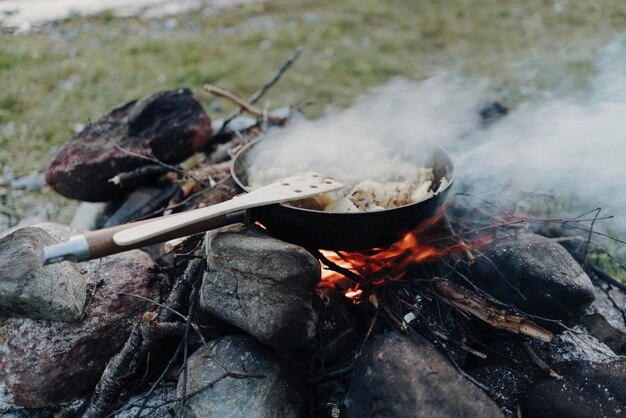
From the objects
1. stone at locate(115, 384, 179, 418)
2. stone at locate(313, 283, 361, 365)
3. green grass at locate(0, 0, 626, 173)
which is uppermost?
stone at locate(313, 283, 361, 365)

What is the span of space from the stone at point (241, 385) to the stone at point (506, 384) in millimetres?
811

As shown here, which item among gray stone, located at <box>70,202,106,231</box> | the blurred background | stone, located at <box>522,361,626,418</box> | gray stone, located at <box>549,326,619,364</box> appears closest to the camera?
stone, located at <box>522,361,626,418</box>

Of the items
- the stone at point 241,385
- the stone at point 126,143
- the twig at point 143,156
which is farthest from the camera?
the stone at point 126,143

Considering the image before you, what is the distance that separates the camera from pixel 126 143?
334cm

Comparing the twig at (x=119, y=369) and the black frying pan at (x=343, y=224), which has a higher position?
the black frying pan at (x=343, y=224)

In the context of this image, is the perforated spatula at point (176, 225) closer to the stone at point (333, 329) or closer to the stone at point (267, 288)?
the stone at point (267, 288)

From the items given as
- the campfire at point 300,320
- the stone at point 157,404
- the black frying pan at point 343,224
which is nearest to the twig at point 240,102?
the campfire at point 300,320

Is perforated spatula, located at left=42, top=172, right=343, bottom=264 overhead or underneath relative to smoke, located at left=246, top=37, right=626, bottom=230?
overhead

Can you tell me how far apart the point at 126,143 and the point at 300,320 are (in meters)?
1.97

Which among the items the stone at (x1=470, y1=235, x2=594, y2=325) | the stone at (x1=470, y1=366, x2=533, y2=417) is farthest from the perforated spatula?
the stone at (x1=470, y1=366, x2=533, y2=417)

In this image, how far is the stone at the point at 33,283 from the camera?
210 centimetres

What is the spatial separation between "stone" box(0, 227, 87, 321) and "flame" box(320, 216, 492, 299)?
3.92 feet

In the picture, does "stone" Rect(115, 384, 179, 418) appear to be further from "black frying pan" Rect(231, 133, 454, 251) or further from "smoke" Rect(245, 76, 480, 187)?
→ "smoke" Rect(245, 76, 480, 187)

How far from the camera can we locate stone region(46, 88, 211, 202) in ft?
10.6
